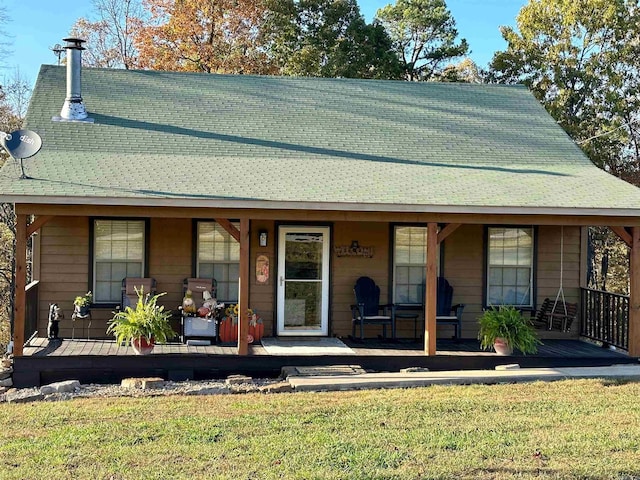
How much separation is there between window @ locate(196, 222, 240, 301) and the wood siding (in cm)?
17

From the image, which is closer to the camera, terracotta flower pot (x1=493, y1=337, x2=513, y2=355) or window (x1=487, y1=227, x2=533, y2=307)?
terracotta flower pot (x1=493, y1=337, x2=513, y2=355)

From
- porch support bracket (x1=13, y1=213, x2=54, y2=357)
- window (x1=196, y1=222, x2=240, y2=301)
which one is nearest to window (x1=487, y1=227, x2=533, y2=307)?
window (x1=196, y1=222, x2=240, y2=301)

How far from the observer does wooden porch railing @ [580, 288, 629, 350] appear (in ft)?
36.1

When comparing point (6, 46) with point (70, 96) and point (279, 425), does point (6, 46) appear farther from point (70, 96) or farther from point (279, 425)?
point (279, 425)

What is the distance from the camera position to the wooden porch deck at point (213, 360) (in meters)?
9.31

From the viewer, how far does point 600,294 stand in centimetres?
1134

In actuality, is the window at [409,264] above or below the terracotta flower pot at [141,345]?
above

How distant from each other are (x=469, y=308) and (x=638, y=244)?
2608 millimetres

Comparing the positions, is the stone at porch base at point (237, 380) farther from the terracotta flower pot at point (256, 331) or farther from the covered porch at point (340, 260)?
the terracotta flower pot at point (256, 331)

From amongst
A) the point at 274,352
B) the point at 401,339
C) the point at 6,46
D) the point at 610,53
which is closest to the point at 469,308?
the point at 401,339

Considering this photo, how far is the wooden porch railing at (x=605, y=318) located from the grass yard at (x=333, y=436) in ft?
8.77

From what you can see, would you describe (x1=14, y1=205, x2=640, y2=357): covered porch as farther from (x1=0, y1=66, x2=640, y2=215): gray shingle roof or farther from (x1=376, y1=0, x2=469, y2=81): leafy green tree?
(x1=376, y1=0, x2=469, y2=81): leafy green tree

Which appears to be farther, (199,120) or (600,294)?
(199,120)

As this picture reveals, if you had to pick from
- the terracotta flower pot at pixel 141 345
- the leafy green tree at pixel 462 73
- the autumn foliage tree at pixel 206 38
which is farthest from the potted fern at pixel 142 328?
the leafy green tree at pixel 462 73
